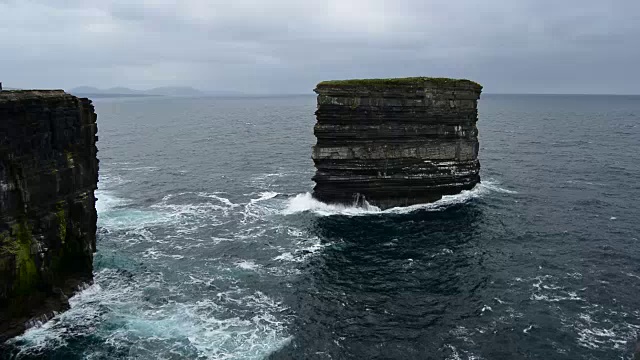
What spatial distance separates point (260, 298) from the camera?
4347 cm

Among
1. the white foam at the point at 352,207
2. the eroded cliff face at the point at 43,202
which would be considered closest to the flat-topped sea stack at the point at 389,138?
the white foam at the point at 352,207

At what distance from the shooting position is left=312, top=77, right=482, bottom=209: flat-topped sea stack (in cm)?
6675

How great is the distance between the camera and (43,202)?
41.0 meters

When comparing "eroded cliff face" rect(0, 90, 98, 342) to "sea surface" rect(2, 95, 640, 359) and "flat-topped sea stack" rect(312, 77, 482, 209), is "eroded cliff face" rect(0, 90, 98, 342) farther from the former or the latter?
"flat-topped sea stack" rect(312, 77, 482, 209)

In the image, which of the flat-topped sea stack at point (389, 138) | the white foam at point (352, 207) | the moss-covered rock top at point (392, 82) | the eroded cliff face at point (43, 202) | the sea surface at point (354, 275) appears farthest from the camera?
the white foam at point (352, 207)

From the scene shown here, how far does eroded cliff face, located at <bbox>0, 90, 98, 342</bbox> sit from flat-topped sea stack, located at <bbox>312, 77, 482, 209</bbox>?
104 ft

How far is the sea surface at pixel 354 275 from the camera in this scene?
36.3m

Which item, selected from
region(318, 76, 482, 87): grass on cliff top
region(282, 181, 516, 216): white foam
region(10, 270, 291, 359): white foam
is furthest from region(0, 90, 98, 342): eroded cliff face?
region(318, 76, 482, 87): grass on cliff top

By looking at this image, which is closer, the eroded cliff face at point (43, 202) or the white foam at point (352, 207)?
the eroded cliff face at point (43, 202)

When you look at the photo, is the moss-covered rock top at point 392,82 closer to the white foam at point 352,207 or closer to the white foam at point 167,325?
the white foam at point 352,207

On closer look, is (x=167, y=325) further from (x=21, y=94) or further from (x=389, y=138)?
(x=389, y=138)

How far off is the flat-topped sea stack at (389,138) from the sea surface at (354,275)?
348 centimetres

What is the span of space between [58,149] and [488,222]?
50160 millimetres

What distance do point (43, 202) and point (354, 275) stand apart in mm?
29420
